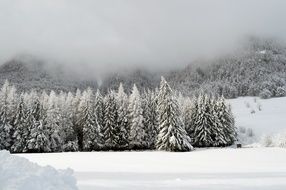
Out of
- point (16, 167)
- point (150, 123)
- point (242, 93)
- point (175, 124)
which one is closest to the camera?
point (16, 167)

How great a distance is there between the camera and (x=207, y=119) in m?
75.4

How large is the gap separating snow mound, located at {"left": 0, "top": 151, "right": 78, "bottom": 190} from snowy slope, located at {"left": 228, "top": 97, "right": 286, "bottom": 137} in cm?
7216

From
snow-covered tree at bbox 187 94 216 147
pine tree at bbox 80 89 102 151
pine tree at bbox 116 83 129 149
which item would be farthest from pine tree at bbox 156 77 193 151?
snow-covered tree at bbox 187 94 216 147

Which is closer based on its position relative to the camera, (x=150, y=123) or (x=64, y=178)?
(x=64, y=178)

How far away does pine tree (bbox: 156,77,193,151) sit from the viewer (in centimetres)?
5862

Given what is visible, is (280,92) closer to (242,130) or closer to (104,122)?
(242,130)

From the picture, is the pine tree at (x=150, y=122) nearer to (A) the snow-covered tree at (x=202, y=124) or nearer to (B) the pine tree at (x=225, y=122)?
(A) the snow-covered tree at (x=202, y=124)

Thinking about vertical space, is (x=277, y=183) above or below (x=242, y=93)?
below

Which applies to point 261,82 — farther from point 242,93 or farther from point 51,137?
point 51,137

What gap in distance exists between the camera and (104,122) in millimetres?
71938

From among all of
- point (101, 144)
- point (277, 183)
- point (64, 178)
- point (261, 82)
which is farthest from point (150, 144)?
point (261, 82)

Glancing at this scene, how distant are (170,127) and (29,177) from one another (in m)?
47.0

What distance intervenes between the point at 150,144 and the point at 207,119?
11.7 metres

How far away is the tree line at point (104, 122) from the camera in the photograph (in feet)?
217
